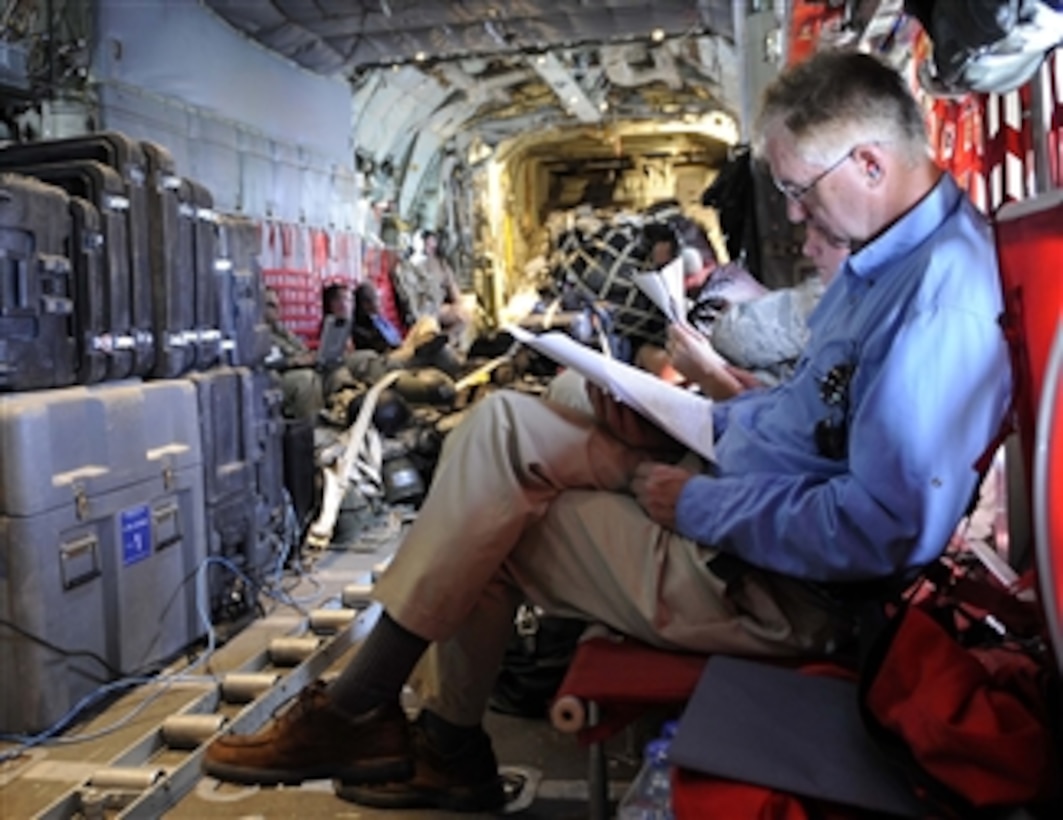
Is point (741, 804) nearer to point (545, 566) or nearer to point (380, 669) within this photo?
point (545, 566)

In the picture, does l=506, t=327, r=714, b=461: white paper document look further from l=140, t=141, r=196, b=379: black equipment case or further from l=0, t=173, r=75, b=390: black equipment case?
l=140, t=141, r=196, b=379: black equipment case

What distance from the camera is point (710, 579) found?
2.08 m

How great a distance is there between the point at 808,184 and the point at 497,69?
513 inches

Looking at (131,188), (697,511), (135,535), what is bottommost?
(135,535)

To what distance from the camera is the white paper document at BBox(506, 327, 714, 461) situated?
2.15 meters

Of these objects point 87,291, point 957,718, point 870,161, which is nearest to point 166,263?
point 87,291

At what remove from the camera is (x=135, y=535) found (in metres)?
3.78

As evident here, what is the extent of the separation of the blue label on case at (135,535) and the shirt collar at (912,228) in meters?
2.67

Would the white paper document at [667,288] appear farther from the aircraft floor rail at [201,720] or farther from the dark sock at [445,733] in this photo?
the aircraft floor rail at [201,720]

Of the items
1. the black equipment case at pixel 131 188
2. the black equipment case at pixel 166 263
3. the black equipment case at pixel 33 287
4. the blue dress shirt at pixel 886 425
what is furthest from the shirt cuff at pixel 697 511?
the black equipment case at pixel 166 263

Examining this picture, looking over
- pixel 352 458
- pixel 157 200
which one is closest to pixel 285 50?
pixel 352 458

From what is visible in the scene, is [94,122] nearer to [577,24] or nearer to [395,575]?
[577,24]

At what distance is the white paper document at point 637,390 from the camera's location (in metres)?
2.15

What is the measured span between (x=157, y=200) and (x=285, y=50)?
6672 mm
